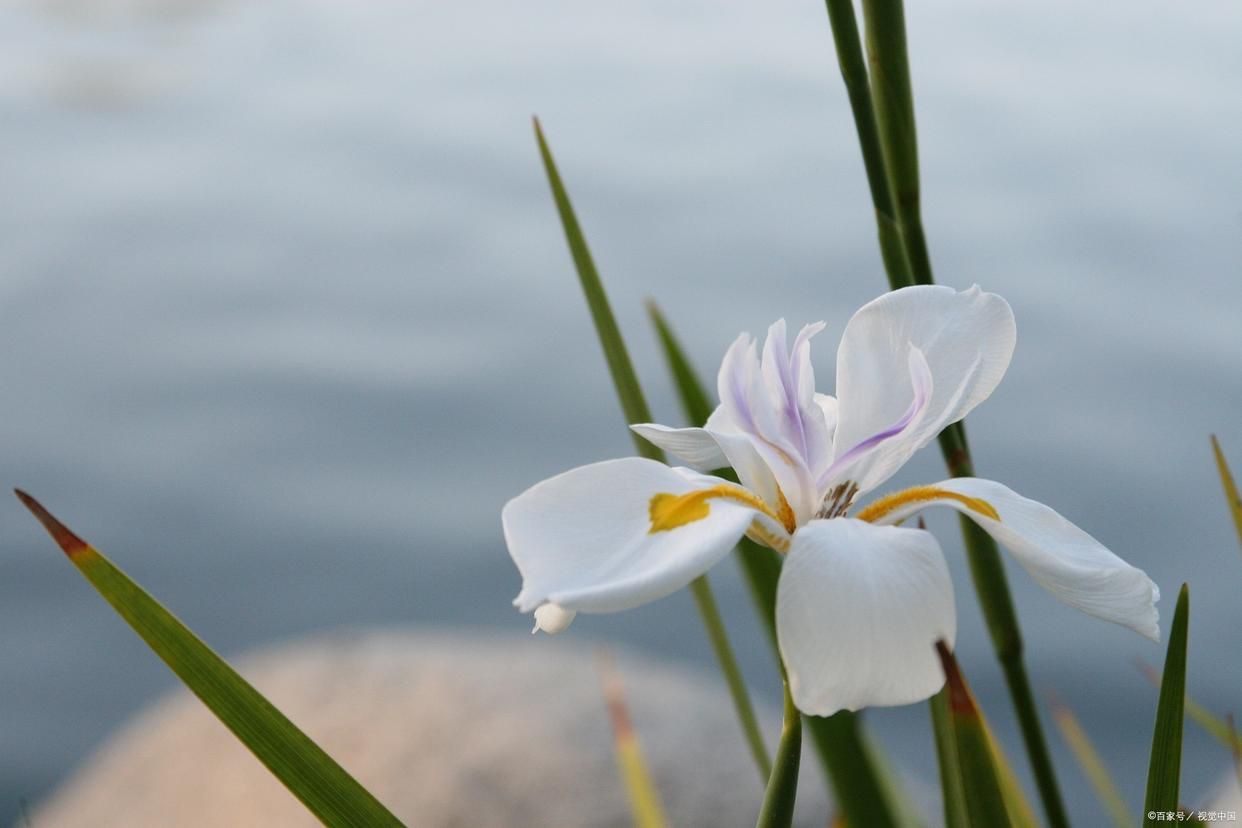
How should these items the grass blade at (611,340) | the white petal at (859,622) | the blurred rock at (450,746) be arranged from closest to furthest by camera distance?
the white petal at (859,622), the grass blade at (611,340), the blurred rock at (450,746)

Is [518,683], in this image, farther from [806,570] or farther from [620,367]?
[806,570]

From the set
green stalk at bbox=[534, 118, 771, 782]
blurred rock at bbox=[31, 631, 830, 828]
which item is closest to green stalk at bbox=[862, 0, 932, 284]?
green stalk at bbox=[534, 118, 771, 782]

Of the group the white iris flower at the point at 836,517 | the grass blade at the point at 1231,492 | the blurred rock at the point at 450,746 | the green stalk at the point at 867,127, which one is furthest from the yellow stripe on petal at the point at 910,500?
the blurred rock at the point at 450,746

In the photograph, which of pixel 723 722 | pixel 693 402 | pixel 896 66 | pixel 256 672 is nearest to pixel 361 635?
pixel 256 672

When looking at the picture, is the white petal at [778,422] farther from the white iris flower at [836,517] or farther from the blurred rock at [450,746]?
the blurred rock at [450,746]

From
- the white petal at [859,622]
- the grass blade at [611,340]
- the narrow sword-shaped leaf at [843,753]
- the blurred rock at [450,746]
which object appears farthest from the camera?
the blurred rock at [450,746]

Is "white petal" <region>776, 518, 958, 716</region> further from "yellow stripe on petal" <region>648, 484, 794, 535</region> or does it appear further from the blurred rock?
the blurred rock

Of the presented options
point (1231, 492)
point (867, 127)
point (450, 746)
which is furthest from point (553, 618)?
point (450, 746)
